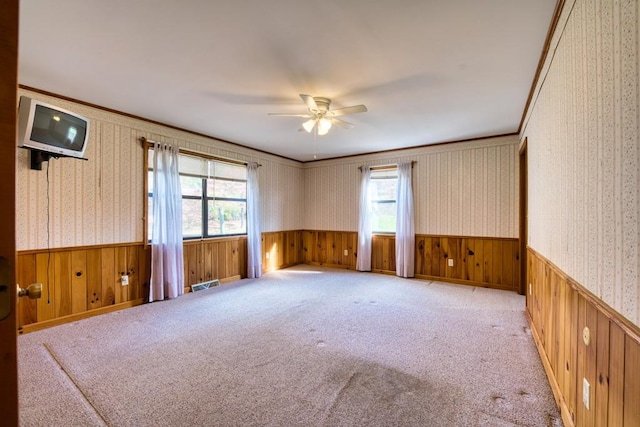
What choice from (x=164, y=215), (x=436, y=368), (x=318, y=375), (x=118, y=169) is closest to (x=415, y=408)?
(x=436, y=368)

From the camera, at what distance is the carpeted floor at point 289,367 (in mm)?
1721

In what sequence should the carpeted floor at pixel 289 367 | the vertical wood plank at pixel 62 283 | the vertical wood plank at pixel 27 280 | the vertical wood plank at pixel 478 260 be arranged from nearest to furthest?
the carpeted floor at pixel 289 367 < the vertical wood plank at pixel 27 280 < the vertical wood plank at pixel 62 283 < the vertical wood plank at pixel 478 260

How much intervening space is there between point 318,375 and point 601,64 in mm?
2361

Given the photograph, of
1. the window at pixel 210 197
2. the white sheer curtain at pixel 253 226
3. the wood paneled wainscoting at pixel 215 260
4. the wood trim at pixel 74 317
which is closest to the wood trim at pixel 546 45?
the white sheer curtain at pixel 253 226

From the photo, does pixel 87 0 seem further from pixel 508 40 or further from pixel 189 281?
pixel 189 281

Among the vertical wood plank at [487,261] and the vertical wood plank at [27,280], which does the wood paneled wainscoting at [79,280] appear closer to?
the vertical wood plank at [27,280]

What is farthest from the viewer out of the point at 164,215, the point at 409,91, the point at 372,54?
the point at 164,215

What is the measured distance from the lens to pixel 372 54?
2.29m

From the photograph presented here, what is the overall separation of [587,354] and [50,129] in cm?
428

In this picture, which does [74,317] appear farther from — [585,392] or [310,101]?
[585,392]

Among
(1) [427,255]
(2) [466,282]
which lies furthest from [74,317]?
(2) [466,282]

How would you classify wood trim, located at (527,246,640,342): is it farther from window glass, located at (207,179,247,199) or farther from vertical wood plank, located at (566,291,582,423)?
window glass, located at (207,179,247,199)

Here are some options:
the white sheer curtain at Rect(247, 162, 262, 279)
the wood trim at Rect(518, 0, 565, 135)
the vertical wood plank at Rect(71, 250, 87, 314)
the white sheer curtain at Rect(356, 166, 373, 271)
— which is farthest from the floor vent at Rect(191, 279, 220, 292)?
the wood trim at Rect(518, 0, 565, 135)

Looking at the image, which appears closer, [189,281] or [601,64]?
[601,64]
